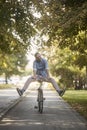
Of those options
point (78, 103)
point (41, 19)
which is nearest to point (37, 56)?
point (41, 19)

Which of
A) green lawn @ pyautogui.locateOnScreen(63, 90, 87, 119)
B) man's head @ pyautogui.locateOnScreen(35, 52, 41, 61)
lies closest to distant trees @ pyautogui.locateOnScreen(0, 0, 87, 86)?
man's head @ pyautogui.locateOnScreen(35, 52, 41, 61)

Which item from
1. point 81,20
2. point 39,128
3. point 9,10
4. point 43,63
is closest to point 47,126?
point 39,128

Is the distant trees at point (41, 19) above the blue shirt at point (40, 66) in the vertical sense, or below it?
above

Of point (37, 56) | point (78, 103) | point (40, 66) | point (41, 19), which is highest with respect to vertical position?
point (41, 19)

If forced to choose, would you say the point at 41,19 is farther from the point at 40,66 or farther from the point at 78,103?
the point at 78,103

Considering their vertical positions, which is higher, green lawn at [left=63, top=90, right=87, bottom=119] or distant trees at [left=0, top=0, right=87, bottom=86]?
distant trees at [left=0, top=0, right=87, bottom=86]

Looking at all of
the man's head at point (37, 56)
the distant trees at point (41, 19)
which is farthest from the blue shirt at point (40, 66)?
the distant trees at point (41, 19)

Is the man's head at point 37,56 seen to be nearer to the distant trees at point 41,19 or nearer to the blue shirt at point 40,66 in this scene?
the blue shirt at point 40,66

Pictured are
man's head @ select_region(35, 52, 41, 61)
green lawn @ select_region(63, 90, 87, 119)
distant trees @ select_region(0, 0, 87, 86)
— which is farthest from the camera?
green lawn @ select_region(63, 90, 87, 119)

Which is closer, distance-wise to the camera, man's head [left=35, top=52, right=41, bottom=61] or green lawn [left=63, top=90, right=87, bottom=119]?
man's head [left=35, top=52, right=41, bottom=61]

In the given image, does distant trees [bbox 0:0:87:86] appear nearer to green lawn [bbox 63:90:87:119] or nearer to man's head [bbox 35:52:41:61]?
man's head [bbox 35:52:41:61]

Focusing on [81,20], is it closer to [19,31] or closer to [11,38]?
[19,31]

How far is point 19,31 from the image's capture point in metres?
22.0

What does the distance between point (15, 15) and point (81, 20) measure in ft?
12.8
